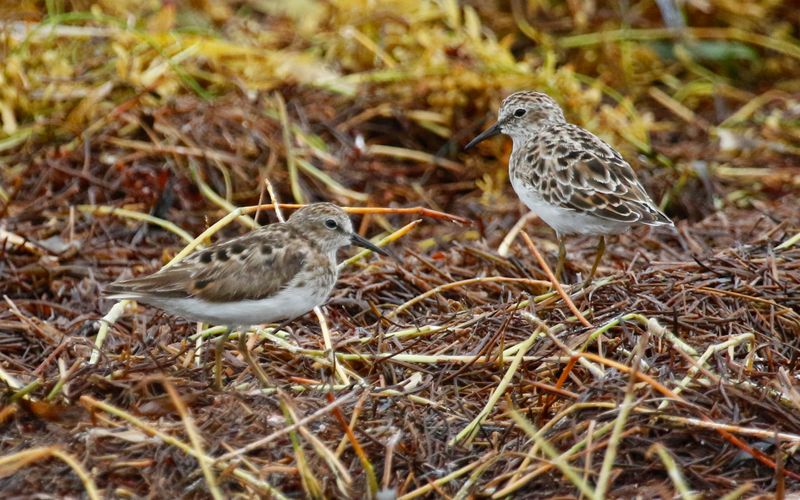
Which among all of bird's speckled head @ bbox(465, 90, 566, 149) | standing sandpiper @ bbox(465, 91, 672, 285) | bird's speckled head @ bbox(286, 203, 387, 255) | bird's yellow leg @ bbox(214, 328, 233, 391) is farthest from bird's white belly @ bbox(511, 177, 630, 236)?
bird's yellow leg @ bbox(214, 328, 233, 391)

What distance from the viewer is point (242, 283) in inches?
205

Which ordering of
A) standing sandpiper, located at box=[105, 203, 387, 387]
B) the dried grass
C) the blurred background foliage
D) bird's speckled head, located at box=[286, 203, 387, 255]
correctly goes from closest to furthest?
1. the dried grass
2. standing sandpiper, located at box=[105, 203, 387, 387]
3. bird's speckled head, located at box=[286, 203, 387, 255]
4. the blurred background foliage

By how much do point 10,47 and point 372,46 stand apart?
10.3 feet

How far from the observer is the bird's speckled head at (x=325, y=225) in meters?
5.68

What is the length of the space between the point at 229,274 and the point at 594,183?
2418 millimetres

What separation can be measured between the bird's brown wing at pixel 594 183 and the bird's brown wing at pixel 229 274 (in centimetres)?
185

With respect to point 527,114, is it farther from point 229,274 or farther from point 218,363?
point 218,363

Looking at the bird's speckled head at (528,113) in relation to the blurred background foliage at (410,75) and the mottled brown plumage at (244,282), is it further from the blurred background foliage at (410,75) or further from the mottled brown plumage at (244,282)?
the mottled brown plumage at (244,282)

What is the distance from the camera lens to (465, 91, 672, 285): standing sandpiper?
6480 mm

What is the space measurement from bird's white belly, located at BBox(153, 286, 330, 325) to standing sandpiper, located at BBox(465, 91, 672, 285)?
192 centimetres

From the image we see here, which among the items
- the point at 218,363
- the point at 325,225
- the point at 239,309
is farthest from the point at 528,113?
the point at 218,363

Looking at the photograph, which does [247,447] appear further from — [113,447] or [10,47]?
[10,47]

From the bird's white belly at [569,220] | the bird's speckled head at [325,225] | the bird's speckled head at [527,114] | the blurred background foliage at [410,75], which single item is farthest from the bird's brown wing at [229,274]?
the blurred background foliage at [410,75]

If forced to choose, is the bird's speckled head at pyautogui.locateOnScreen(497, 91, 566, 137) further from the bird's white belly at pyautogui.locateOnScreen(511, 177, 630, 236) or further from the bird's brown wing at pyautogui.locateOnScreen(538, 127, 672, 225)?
the bird's white belly at pyautogui.locateOnScreen(511, 177, 630, 236)
